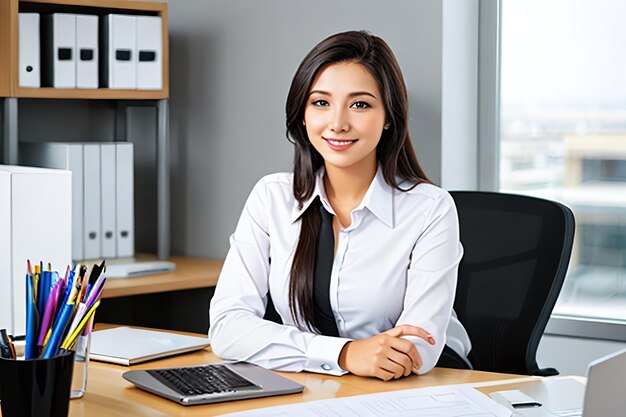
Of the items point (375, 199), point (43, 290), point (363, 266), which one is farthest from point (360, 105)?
point (43, 290)

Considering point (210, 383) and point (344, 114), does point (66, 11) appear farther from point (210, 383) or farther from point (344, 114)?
point (210, 383)

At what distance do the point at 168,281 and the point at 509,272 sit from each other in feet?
3.23

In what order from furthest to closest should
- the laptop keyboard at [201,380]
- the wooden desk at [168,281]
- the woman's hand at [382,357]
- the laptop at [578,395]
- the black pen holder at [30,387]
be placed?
the wooden desk at [168,281] < the woman's hand at [382,357] < the laptop keyboard at [201,380] < the black pen holder at [30,387] < the laptop at [578,395]

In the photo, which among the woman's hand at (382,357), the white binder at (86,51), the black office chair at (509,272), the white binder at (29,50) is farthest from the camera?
the white binder at (86,51)

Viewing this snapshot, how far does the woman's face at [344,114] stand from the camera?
1.82 meters

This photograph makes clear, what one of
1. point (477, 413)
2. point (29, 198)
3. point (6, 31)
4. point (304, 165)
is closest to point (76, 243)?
point (6, 31)

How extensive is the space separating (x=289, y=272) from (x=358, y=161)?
0.26 metres

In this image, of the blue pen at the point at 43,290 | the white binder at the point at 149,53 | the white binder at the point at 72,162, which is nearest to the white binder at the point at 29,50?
the white binder at the point at 72,162

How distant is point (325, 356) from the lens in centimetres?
165

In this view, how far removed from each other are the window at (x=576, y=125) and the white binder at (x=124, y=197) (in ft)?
3.68

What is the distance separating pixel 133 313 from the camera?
3.17 m

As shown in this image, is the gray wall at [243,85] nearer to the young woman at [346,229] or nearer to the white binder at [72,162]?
the white binder at [72,162]

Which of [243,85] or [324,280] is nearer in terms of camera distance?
[324,280]

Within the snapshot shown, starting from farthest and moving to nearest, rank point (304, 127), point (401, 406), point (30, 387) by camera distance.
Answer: point (304, 127) < point (401, 406) < point (30, 387)
